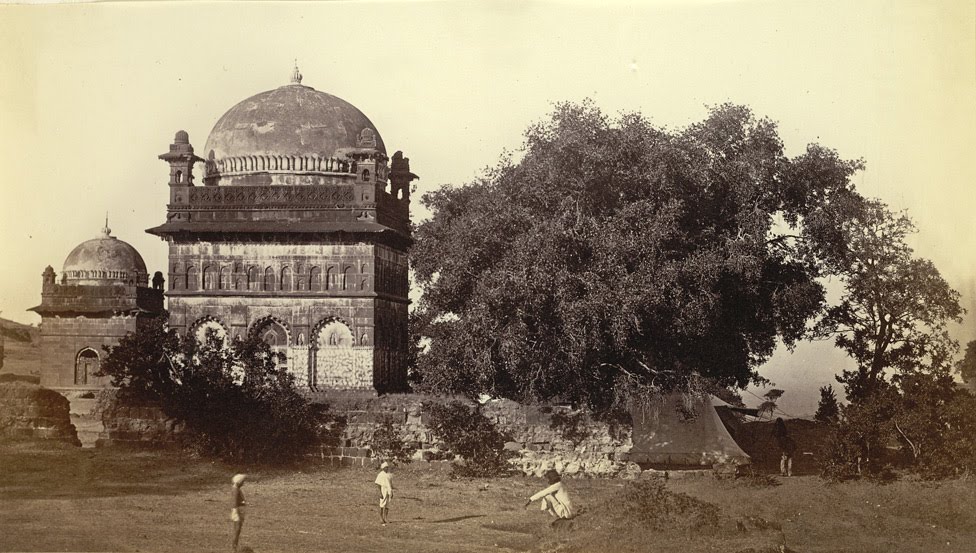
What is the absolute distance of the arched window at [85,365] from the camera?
45.7 metres

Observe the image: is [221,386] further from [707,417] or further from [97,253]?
[97,253]

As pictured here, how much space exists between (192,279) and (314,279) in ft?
11.6

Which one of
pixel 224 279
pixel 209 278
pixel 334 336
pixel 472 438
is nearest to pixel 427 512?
pixel 472 438

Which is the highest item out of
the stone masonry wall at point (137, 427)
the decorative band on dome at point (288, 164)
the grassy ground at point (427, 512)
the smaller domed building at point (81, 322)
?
the decorative band on dome at point (288, 164)

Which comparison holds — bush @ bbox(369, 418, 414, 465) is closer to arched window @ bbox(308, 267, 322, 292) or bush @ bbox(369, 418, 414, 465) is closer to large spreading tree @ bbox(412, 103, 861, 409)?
large spreading tree @ bbox(412, 103, 861, 409)

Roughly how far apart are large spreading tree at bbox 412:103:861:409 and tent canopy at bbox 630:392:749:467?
68 centimetres

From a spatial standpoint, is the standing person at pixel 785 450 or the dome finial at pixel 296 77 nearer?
the standing person at pixel 785 450

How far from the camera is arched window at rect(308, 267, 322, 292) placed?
34.9 meters

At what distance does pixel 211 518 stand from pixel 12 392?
10.6m

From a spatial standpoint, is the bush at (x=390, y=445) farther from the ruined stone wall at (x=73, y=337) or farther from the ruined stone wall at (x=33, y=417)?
the ruined stone wall at (x=73, y=337)

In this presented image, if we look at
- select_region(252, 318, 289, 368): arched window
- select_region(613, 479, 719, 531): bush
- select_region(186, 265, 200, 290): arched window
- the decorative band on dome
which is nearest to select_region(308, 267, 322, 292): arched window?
select_region(252, 318, 289, 368): arched window

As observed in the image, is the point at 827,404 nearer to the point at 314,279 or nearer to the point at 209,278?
the point at 314,279

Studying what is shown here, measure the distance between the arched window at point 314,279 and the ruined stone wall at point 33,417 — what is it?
25.5ft

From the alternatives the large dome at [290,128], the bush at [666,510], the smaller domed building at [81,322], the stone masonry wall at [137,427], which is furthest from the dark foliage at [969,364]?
the smaller domed building at [81,322]
